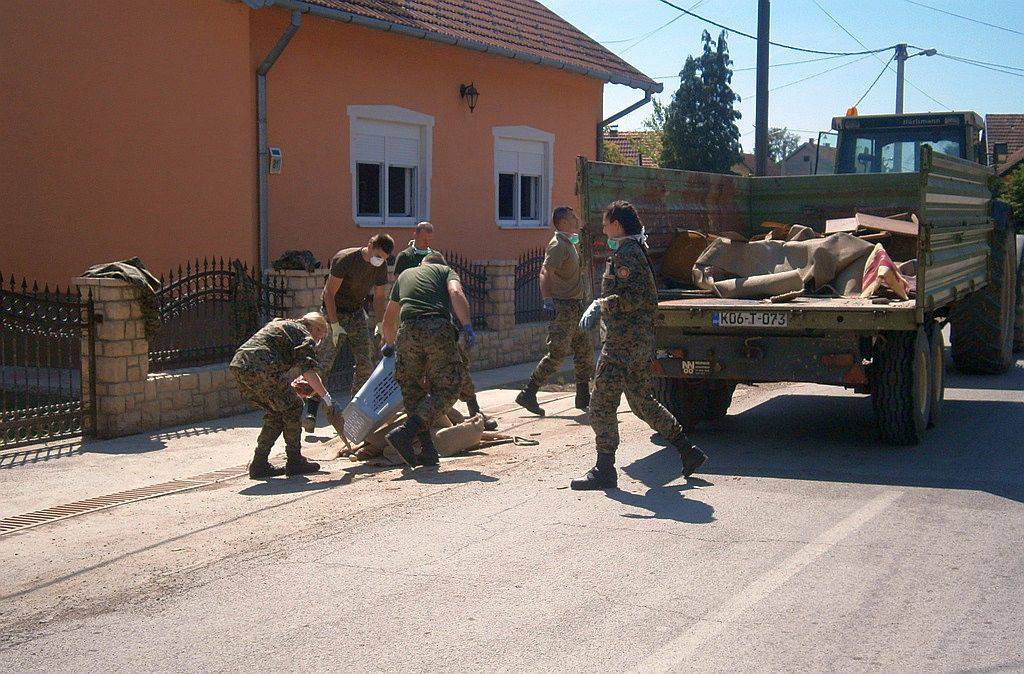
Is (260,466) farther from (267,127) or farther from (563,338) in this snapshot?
(267,127)

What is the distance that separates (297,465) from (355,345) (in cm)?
239

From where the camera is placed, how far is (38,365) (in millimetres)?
9195

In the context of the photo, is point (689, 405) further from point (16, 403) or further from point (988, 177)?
point (16, 403)

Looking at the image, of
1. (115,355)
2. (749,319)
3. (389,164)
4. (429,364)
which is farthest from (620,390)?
(389,164)

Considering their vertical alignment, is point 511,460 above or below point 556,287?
below

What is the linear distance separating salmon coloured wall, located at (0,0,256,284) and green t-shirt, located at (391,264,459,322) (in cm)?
496

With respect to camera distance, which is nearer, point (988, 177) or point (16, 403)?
point (16, 403)

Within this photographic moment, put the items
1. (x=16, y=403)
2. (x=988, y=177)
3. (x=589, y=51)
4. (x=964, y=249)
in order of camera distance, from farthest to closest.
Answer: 1. (x=589, y=51)
2. (x=988, y=177)
3. (x=964, y=249)
4. (x=16, y=403)

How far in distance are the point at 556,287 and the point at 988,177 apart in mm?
4735

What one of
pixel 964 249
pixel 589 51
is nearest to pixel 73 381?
pixel 964 249

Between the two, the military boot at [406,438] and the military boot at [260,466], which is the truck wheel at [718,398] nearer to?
the military boot at [406,438]

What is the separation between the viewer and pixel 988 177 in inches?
460

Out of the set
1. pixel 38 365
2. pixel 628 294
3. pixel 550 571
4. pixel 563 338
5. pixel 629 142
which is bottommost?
pixel 550 571

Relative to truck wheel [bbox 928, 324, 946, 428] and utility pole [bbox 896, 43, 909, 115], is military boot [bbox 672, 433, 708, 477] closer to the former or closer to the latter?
truck wheel [bbox 928, 324, 946, 428]
